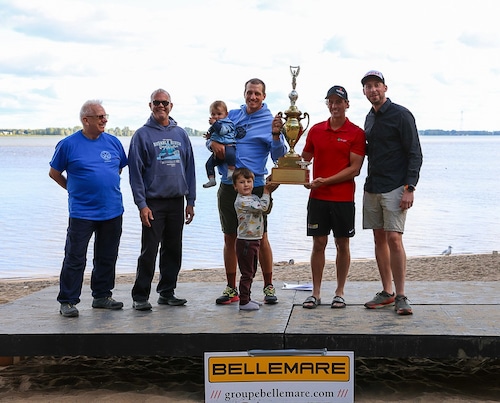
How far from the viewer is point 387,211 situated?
5648 mm

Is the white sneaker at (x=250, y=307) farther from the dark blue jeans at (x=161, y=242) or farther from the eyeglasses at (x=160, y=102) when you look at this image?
the eyeglasses at (x=160, y=102)

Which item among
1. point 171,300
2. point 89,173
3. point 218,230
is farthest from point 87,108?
point 218,230

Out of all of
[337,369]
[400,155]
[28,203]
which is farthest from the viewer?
[28,203]

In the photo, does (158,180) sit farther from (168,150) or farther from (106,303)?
(106,303)

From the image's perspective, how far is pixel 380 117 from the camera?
18.7ft

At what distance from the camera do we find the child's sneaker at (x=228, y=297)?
6.09 m

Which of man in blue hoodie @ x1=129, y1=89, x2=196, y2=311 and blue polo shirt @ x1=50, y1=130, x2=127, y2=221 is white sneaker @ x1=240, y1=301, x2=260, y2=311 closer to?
man in blue hoodie @ x1=129, y1=89, x2=196, y2=311

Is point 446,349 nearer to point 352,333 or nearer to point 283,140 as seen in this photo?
point 352,333

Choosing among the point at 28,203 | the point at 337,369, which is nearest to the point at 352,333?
the point at 337,369

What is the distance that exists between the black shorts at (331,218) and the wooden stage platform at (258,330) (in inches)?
22.9

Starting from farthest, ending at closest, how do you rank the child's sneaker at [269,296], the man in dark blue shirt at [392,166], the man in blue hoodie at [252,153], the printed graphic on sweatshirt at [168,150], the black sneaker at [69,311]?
the child's sneaker at [269,296], the man in blue hoodie at [252,153], the printed graphic on sweatshirt at [168,150], the black sneaker at [69,311], the man in dark blue shirt at [392,166]

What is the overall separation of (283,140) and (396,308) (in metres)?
1.54

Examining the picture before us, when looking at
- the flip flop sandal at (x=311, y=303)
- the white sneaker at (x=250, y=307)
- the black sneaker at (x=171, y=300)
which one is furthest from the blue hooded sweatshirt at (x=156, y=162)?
the flip flop sandal at (x=311, y=303)

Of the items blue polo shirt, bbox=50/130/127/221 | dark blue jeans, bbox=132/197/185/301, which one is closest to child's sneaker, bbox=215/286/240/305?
dark blue jeans, bbox=132/197/185/301
